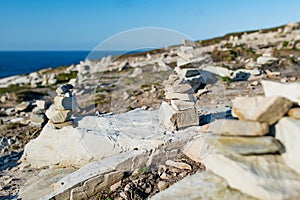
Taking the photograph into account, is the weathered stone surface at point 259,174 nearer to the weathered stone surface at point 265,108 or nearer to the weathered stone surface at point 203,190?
the weathered stone surface at point 203,190

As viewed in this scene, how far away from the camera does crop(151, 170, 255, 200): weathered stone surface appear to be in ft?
13.9

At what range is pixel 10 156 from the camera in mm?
9859

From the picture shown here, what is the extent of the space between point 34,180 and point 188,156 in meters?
3.74

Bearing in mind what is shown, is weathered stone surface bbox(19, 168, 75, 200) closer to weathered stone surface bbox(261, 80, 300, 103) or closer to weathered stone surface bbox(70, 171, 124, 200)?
weathered stone surface bbox(70, 171, 124, 200)

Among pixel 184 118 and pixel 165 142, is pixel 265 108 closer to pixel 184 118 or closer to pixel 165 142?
pixel 165 142

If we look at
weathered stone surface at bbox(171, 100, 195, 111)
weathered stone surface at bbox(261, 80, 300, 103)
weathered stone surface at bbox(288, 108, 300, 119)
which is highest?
weathered stone surface at bbox(261, 80, 300, 103)

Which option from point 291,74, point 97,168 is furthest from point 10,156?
point 291,74

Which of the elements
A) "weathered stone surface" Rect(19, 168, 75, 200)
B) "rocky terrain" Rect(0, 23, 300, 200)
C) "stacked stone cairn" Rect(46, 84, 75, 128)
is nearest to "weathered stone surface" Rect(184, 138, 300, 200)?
"rocky terrain" Rect(0, 23, 300, 200)

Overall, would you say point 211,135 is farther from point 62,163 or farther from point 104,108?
point 104,108

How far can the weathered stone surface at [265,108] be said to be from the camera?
4176mm

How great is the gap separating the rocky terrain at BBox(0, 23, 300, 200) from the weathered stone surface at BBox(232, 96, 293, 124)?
0.04ft

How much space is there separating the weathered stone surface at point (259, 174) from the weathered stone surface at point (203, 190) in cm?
10

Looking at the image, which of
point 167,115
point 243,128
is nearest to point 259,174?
point 243,128

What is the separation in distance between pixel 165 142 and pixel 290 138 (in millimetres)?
3341
